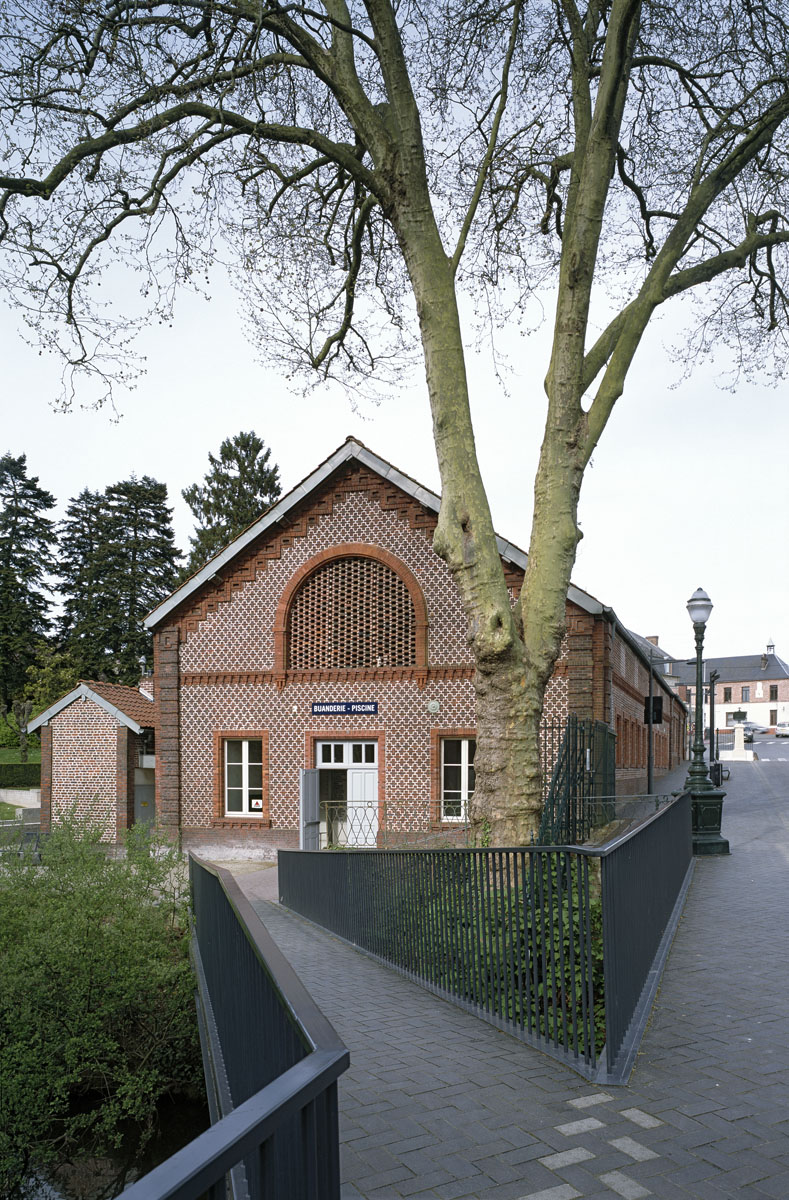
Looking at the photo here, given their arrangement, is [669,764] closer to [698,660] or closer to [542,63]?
[698,660]

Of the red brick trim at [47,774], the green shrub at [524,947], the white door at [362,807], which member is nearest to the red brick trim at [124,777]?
the red brick trim at [47,774]

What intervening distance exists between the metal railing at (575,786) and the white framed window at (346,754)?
29.2ft

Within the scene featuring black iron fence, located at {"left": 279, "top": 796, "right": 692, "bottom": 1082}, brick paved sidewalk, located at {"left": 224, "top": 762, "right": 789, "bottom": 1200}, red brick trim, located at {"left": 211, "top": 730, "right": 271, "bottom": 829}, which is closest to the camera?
brick paved sidewalk, located at {"left": 224, "top": 762, "right": 789, "bottom": 1200}

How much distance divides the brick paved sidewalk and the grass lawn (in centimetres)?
5006

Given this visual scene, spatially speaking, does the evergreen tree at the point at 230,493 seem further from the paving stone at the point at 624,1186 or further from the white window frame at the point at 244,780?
the paving stone at the point at 624,1186

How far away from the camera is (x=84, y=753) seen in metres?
26.0

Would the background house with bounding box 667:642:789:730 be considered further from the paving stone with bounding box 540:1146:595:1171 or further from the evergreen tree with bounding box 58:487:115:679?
the paving stone with bounding box 540:1146:595:1171

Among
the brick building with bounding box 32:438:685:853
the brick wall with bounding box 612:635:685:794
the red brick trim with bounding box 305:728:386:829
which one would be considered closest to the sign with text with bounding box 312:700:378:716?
the brick building with bounding box 32:438:685:853

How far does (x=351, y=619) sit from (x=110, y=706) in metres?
7.76

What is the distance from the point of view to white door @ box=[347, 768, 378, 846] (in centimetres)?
2114

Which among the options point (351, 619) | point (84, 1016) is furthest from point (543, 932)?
point (351, 619)

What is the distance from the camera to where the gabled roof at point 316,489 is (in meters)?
20.2

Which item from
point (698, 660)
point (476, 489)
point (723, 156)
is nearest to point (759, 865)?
point (698, 660)

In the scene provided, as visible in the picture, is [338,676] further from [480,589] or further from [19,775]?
[19,775]
